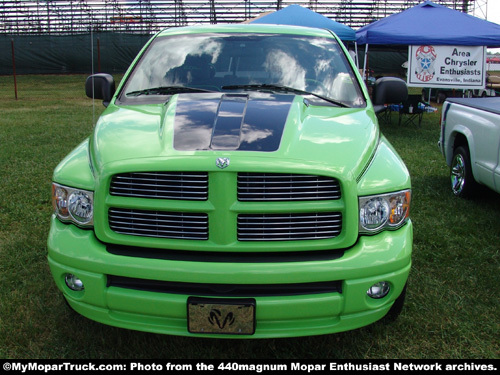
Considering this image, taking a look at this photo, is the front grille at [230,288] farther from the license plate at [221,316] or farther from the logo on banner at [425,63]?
the logo on banner at [425,63]

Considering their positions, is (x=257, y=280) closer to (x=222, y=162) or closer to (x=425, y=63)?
(x=222, y=162)

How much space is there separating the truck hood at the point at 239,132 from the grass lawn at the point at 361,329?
1.05 metres

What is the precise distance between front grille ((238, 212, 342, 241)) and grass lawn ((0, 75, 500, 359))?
787 mm

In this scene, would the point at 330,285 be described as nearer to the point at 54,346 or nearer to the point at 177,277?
the point at 177,277

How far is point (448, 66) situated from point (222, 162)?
10.6 meters

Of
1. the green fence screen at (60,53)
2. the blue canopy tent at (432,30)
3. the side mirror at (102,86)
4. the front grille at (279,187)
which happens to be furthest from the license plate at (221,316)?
the green fence screen at (60,53)

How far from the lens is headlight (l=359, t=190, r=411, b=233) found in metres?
2.41

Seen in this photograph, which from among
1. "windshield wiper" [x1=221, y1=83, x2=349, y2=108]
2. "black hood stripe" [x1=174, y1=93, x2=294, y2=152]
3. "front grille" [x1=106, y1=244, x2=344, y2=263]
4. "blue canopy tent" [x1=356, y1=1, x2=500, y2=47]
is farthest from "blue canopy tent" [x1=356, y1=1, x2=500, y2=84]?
"front grille" [x1=106, y1=244, x2=344, y2=263]

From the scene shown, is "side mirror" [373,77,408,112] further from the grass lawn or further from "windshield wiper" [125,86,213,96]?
"windshield wiper" [125,86,213,96]

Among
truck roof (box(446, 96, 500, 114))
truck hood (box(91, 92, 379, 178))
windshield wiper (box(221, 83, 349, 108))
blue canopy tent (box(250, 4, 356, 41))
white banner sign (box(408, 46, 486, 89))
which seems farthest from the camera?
blue canopy tent (box(250, 4, 356, 41))

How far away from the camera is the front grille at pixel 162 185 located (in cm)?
228

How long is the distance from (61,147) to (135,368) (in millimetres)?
6634

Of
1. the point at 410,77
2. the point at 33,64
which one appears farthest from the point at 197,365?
the point at 33,64

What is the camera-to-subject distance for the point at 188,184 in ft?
7.53
